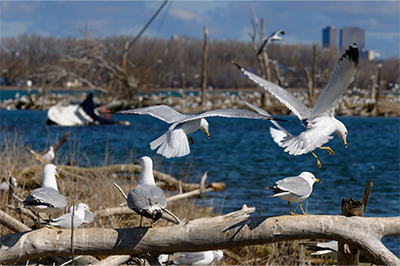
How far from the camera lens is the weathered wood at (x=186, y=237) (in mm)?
3143

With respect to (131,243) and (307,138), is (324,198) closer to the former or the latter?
(307,138)

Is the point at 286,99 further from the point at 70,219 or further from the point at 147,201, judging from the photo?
the point at 70,219

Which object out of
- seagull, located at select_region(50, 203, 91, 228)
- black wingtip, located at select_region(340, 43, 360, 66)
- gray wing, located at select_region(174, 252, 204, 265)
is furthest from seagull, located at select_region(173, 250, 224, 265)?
black wingtip, located at select_region(340, 43, 360, 66)

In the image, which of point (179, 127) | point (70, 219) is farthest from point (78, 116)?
point (179, 127)

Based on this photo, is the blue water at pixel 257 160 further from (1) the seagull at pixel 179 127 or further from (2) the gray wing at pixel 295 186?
(1) the seagull at pixel 179 127

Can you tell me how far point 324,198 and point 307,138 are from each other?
6.57 m

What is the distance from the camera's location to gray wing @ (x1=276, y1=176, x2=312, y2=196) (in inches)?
122

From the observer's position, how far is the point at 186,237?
3152 mm

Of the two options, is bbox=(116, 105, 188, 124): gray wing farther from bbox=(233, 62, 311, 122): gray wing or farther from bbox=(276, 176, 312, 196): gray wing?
bbox=(276, 176, 312, 196): gray wing

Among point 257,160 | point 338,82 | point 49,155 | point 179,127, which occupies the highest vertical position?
point 338,82

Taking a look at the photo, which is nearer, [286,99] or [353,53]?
[353,53]

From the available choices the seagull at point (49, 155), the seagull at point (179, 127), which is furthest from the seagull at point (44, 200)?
the seagull at point (49, 155)

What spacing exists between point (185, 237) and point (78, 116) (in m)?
21.0

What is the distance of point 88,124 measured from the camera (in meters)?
23.2
